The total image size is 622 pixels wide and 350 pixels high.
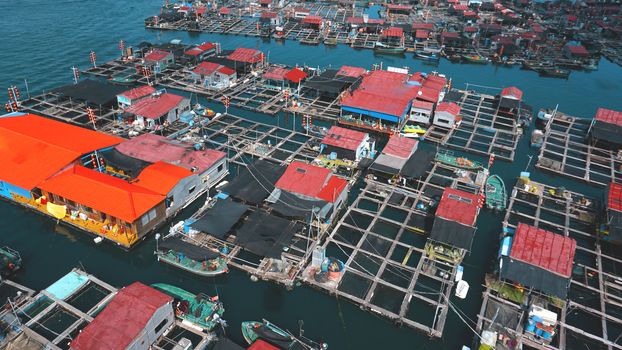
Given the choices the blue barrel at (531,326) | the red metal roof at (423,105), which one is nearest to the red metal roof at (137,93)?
the red metal roof at (423,105)

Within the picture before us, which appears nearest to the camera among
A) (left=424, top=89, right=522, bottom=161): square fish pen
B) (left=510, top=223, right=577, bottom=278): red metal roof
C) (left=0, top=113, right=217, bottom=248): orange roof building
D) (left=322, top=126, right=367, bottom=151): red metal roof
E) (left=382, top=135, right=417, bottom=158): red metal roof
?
(left=510, top=223, right=577, bottom=278): red metal roof

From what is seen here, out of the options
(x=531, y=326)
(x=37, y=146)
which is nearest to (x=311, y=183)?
(x=531, y=326)

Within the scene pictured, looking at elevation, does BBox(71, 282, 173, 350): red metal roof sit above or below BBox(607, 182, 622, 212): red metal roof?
below

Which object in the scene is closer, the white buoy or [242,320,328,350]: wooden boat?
[242,320,328,350]: wooden boat

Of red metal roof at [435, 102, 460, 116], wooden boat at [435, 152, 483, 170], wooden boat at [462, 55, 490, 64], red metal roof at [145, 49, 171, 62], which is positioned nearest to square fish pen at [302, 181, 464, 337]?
wooden boat at [435, 152, 483, 170]

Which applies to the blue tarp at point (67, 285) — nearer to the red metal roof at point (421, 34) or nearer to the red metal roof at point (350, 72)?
the red metal roof at point (350, 72)

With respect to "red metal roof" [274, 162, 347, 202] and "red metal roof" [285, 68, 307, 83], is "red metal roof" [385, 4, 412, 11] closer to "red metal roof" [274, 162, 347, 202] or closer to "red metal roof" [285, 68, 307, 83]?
"red metal roof" [285, 68, 307, 83]

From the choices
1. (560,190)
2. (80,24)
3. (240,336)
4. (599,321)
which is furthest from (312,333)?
(80,24)
